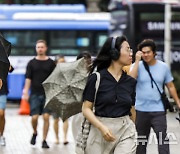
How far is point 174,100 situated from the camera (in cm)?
880

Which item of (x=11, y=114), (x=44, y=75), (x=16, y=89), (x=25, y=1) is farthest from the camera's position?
(x=25, y=1)

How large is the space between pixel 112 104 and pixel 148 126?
239 cm

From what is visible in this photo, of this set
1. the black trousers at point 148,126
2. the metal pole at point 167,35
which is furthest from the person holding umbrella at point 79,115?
the metal pole at point 167,35

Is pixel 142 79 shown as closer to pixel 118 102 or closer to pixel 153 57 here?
pixel 153 57

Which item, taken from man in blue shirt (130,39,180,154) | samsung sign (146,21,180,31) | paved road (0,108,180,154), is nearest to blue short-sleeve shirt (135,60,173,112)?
man in blue shirt (130,39,180,154)

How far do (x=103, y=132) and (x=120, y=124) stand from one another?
309 millimetres

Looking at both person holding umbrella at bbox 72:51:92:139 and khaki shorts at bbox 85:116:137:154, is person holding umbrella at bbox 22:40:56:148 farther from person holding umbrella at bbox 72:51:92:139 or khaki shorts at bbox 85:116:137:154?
khaki shorts at bbox 85:116:137:154

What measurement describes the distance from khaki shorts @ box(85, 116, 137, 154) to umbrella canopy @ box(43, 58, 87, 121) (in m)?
3.43

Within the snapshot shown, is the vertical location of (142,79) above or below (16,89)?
above

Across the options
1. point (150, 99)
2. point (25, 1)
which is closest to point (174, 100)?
point (150, 99)

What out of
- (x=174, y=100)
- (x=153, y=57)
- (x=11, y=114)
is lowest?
(x=11, y=114)

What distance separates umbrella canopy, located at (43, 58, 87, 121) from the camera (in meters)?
9.91

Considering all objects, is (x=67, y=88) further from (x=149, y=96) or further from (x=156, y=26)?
(x=156, y=26)

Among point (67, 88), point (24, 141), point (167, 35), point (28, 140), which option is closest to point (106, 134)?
point (67, 88)
